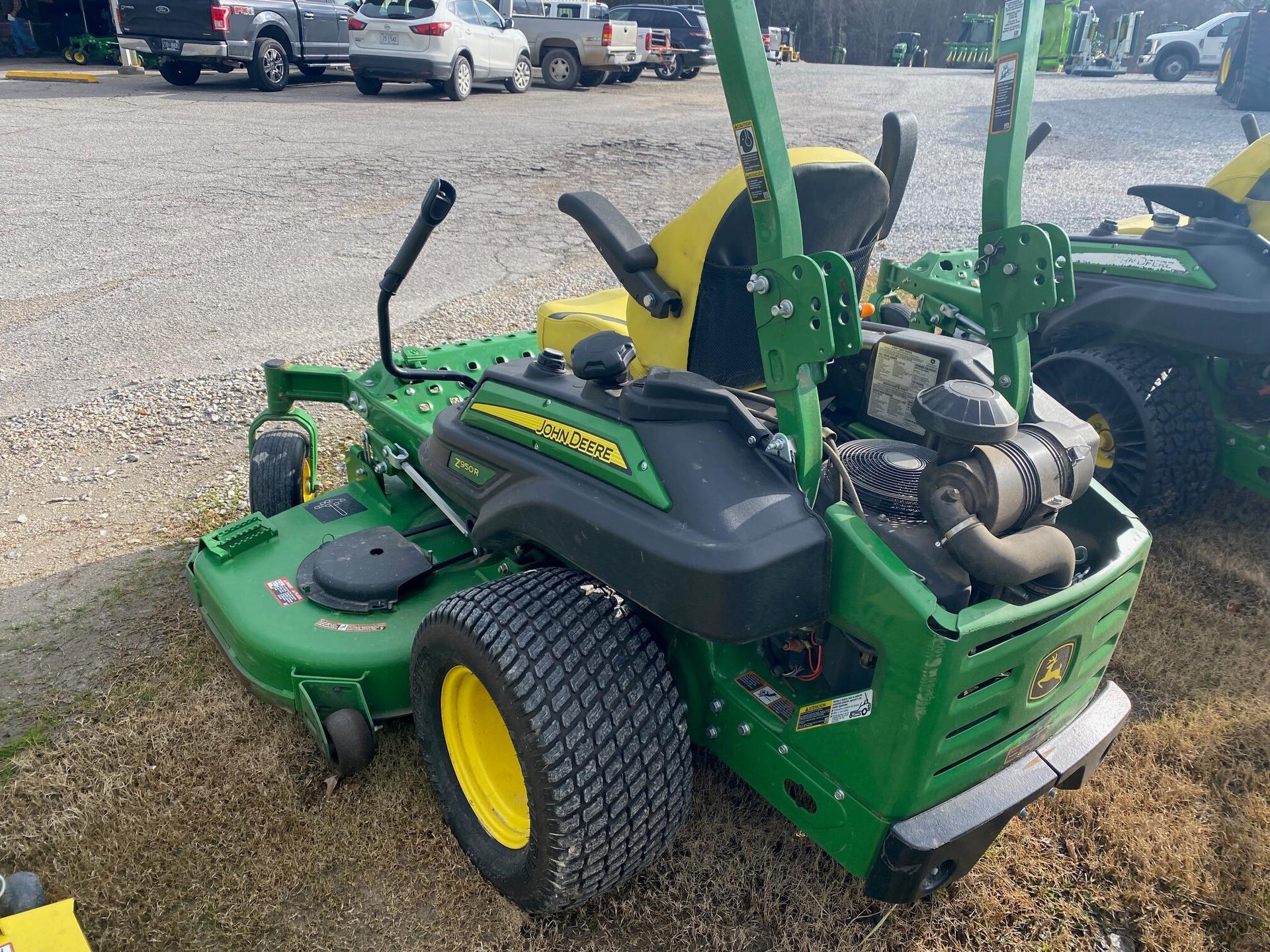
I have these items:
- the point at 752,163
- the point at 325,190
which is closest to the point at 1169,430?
the point at 752,163

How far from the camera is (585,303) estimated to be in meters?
3.07

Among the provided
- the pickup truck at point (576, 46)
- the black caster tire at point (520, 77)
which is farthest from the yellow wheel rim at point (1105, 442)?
the pickup truck at point (576, 46)

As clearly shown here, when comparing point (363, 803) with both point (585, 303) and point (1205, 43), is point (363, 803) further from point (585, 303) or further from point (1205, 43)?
point (1205, 43)

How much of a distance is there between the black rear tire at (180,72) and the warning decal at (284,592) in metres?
13.4

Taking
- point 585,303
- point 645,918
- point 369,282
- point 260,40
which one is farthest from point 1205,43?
point 645,918

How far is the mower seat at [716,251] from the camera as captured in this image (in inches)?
78.8

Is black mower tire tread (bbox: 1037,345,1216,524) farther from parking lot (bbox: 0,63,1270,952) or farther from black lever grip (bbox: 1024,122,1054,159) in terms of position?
black lever grip (bbox: 1024,122,1054,159)

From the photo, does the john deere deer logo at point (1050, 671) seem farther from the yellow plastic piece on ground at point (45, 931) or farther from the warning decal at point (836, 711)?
the yellow plastic piece on ground at point (45, 931)

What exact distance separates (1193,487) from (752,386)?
2.15 metres

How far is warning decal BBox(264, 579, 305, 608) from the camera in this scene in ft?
8.52

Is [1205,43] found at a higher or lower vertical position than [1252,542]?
higher

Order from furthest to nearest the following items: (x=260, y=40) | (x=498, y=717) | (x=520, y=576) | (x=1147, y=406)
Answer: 1. (x=260, y=40)
2. (x=1147, y=406)
3. (x=498, y=717)
4. (x=520, y=576)

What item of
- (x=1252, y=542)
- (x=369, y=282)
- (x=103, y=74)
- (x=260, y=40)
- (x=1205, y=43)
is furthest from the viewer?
(x=1205, y=43)

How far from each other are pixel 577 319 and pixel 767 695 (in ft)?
4.47
